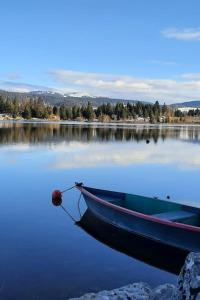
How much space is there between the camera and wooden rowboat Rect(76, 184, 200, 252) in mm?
14281

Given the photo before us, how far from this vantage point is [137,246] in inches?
615

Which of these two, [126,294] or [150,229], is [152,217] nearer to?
[150,229]

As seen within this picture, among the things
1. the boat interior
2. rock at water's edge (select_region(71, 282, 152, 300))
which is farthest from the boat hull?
rock at water's edge (select_region(71, 282, 152, 300))

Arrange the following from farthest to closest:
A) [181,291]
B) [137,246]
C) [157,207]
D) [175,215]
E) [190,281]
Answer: [157,207] → [175,215] → [137,246] → [181,291] → [190,281]

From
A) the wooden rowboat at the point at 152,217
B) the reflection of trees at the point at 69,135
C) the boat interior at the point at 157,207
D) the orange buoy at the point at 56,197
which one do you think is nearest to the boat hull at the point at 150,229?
the wooden rowboat at the point at 152,217

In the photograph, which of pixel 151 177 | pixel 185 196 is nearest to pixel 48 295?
pixel 185 196

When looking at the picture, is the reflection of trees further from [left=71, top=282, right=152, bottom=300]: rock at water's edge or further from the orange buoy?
[left=71, top=282, right=152, bottom=300]: rock at water's edge

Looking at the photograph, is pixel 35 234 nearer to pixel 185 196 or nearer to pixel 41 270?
pixel 41 270

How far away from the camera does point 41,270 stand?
1223cm

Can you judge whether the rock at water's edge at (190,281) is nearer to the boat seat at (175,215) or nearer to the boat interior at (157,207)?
the boat interior at (157,207)

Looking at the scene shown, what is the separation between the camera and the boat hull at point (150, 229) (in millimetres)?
14148

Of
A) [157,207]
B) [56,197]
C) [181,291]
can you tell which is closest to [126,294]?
[181,291]

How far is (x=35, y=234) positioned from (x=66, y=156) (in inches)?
1052

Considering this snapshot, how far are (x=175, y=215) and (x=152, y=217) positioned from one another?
1.66 meters
